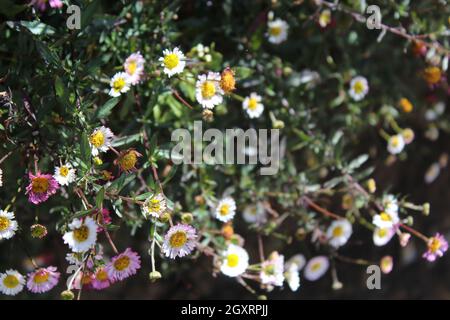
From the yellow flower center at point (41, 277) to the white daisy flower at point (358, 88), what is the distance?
934 millimetres

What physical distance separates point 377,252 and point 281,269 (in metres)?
0.87

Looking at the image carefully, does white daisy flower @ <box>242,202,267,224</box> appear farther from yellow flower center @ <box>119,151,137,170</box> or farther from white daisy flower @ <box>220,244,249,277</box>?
yellow flower center @ <box>119,151,137,170</box>

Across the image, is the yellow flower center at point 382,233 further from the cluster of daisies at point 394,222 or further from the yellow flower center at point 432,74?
the yellow flower center at point 432,74

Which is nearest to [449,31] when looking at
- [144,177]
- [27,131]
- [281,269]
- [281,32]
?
[281,32]

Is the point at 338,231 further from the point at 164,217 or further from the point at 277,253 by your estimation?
the point at 164,217

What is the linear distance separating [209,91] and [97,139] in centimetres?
27

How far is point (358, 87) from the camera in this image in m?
1.71

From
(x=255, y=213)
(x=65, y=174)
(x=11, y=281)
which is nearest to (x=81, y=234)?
(x=65, y=174)

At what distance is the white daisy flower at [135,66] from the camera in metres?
1.32

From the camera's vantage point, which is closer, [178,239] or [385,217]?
[178,239]

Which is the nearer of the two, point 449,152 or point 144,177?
point 144,177

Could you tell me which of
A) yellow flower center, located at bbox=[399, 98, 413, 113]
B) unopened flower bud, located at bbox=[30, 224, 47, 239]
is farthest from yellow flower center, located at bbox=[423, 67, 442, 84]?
unopened flower bud, located at bbox=[30, 224, 47, 239]

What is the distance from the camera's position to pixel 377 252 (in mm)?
2217

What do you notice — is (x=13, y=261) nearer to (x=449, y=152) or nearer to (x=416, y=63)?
(x=416, y=63)
